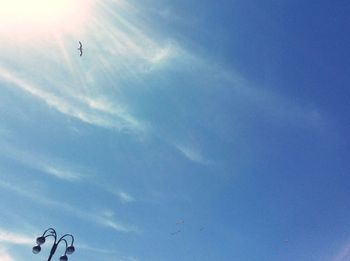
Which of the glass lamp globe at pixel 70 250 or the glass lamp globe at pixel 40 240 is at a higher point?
the glass lamp globe at pixel 70 250

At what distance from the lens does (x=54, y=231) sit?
25641 mm

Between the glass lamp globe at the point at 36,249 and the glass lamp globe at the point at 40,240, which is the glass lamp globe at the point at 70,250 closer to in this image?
the glass lamp globe at the point at 40,240

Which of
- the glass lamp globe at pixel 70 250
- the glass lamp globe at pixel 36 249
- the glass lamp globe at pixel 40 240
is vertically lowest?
the glass lamp globe at pixel 36 249

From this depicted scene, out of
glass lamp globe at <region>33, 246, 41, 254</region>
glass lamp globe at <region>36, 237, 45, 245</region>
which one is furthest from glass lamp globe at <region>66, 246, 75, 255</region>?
glass lamp globe at <region>33, 246, 41, 254</region>

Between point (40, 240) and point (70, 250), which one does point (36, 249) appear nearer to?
point (40, 240)

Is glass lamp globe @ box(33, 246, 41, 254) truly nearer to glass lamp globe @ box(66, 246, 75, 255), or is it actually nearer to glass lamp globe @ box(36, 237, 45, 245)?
glass lamp globe @ box(36, 237, 45, 245)

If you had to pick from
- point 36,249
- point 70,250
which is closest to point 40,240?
point 36,249

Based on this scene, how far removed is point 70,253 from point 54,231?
1.38 m

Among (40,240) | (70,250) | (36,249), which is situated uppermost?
(70,250)

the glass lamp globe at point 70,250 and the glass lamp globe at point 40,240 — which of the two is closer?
the glass lamp globe at point 40,240

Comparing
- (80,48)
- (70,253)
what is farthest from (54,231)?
(80,48)

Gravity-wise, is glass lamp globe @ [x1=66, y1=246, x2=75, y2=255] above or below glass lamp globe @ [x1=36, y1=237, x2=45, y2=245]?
above

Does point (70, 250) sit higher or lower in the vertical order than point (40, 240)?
higher

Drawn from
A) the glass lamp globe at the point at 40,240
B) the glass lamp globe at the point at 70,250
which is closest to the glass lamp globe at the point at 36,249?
the glass lamp globe at the point at 40,240
